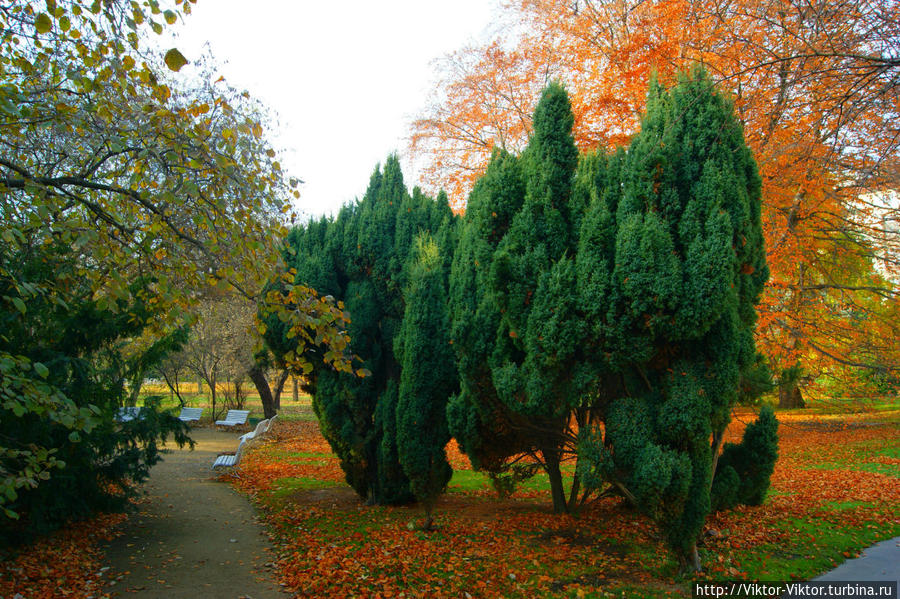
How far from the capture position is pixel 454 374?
25.9ft

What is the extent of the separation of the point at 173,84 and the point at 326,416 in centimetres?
806

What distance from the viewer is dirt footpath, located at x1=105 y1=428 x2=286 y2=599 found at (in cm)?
570

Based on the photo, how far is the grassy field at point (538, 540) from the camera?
5750mm

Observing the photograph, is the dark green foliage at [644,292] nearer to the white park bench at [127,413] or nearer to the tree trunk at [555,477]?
the tree trunk at [555,477]

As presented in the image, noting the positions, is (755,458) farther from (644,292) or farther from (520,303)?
(520,303)

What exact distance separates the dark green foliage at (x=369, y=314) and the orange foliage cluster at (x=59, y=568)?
11.0 ft

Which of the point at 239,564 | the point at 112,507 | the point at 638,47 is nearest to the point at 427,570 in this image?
the point at 239,564

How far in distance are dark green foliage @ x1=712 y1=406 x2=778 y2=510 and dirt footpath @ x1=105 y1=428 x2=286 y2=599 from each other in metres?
5.83

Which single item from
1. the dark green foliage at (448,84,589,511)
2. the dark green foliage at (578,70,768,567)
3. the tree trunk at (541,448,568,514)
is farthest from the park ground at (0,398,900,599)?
the dark green foliage at (448,84,589,511)

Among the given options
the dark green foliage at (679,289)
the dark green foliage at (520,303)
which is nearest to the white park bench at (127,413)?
the dark green foliage at (520,303)

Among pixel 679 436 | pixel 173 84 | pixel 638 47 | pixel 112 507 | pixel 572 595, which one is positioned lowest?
pixel 572 595

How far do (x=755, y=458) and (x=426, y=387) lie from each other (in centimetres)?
463

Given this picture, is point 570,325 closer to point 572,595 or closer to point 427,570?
point 572,595

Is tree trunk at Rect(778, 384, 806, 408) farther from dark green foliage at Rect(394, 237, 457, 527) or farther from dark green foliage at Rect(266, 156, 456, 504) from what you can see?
dark green foliage at Rect(394, 237, 457, 527)
